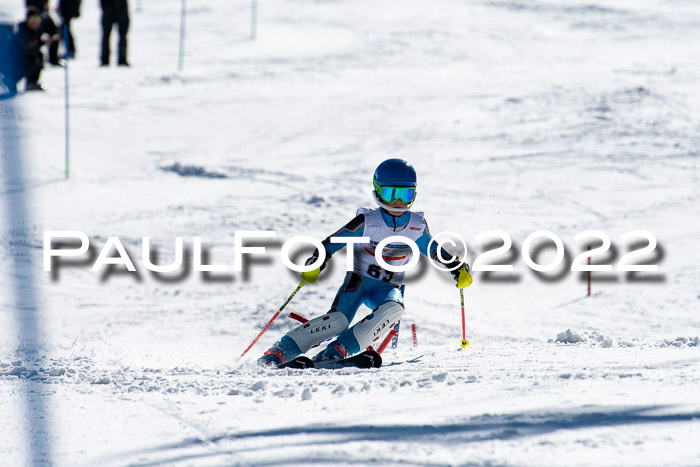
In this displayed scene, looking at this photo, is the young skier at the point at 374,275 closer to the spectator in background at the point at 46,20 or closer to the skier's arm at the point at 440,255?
the skier's arm at the point at 440,255

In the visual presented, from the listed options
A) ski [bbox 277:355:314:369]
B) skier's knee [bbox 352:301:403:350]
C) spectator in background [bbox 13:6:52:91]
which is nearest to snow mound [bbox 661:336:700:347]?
skier's knee [bbox 352:301:403:350]

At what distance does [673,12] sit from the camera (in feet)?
63.1

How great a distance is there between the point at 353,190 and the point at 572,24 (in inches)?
421

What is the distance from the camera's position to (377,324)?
17.7ft

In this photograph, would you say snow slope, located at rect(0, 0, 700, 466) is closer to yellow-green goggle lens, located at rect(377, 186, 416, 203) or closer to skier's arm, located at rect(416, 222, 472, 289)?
skier's arm, located at rect(416, 222, 472, 289)

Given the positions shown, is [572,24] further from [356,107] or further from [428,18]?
[356,107]

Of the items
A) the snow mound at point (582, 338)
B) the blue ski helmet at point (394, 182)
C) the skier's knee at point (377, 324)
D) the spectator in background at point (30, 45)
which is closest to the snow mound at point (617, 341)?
the snow mound at point (582, 338)

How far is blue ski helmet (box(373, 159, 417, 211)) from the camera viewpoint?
554 cm

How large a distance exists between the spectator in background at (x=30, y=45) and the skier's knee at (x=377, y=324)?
32.1 feet

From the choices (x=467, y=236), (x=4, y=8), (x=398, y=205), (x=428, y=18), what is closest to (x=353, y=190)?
(x=467, y=236)

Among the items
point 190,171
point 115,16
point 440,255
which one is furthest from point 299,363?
point 115,16

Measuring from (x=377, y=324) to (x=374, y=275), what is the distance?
48 cm

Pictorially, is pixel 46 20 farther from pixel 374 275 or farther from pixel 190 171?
pixel 374 275

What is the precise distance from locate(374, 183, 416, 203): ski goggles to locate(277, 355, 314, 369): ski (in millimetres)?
1201
